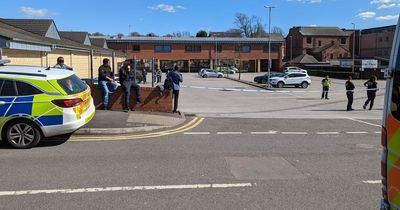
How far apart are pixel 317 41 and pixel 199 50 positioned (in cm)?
3830

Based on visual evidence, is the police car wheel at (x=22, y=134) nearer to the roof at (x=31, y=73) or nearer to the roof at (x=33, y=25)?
the roof at (x=31, y=73)

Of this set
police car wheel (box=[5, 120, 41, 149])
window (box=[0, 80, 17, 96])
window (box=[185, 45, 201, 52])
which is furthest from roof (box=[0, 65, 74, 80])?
window (box=[185, 45, 201, 52])

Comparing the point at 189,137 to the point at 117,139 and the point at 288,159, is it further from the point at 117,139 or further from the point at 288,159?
the point at 288,159

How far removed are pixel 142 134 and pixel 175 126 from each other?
5.26 ft

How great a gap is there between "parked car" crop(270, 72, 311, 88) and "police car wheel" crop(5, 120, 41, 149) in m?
37.6

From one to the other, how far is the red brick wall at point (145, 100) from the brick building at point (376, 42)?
98.3m

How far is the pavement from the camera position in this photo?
10352 mm

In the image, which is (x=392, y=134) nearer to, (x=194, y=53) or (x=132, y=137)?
(x=132, y=137)

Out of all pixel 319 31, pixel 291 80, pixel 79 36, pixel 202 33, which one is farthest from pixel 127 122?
pixel 202 33

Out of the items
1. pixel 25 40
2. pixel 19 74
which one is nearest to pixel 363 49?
pixel 25 40

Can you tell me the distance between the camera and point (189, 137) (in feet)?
33.3

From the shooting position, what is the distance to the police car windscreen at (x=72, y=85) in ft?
28.7

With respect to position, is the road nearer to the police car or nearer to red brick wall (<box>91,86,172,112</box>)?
the police car

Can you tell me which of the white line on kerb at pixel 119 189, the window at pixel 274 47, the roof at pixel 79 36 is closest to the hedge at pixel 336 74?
the window at pixel 274 47
